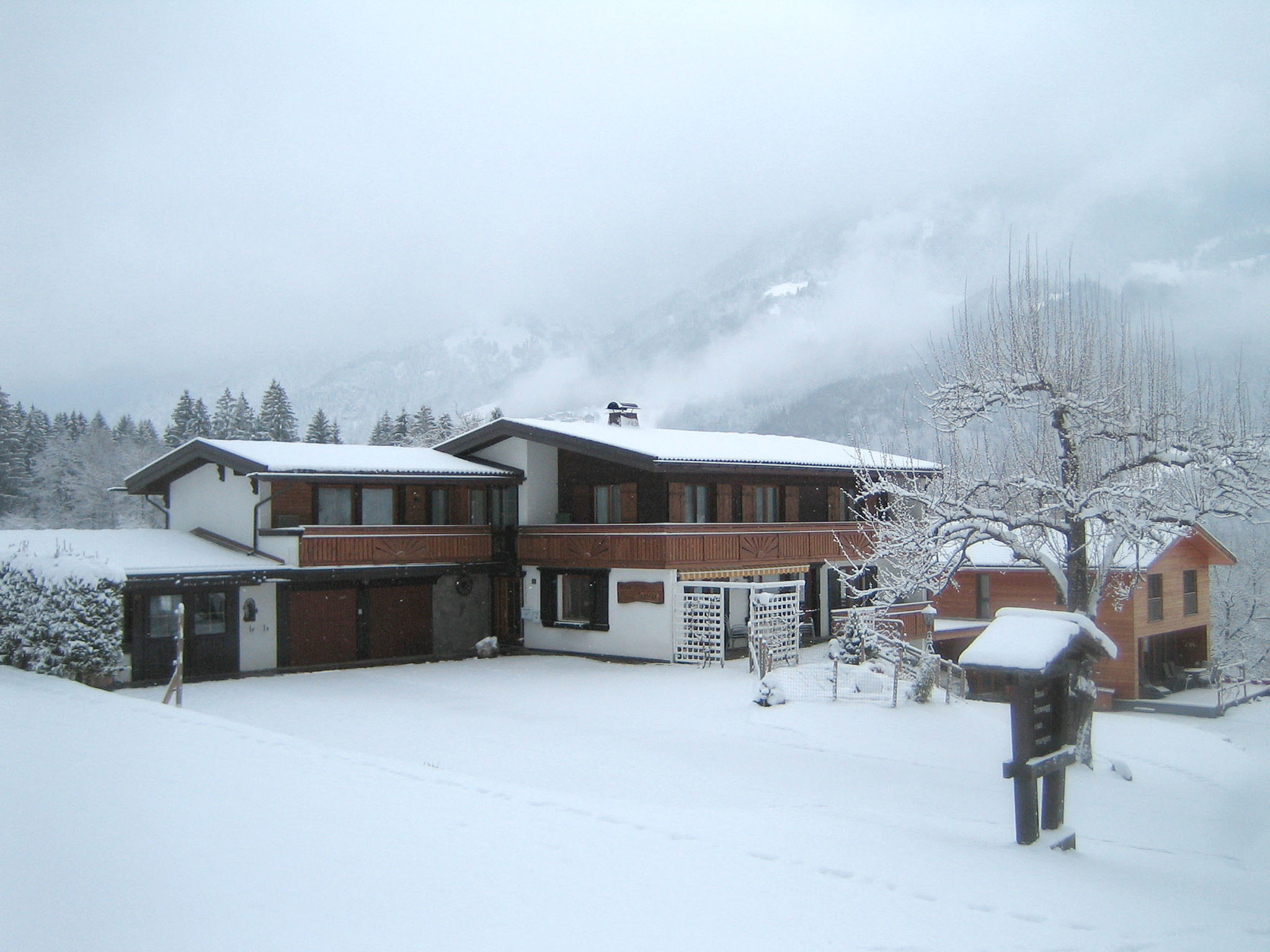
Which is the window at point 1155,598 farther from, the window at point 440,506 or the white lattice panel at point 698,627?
the window at point 440,506

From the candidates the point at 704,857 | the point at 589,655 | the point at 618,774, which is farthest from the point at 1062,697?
the point at 589,655

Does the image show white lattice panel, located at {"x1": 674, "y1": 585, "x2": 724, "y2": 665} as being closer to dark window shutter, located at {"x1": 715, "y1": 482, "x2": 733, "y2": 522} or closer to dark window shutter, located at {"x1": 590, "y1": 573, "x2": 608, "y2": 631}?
dark window shutter, located at {"x1": 590, "y1": 573, "x2": 608, "y2": 631}

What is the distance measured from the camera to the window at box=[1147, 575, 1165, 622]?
31.2m

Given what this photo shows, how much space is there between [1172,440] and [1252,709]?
20.1 metres

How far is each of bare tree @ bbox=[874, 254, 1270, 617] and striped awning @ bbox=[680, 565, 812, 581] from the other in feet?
28.4

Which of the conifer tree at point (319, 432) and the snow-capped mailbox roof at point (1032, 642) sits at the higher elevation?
the conifer tree at point (319, 432)

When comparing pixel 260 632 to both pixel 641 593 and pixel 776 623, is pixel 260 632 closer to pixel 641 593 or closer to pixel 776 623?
pixel 641 593

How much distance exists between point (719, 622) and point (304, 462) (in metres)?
11.4

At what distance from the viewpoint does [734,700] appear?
19.1 m

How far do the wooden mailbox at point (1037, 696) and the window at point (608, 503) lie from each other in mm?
16996

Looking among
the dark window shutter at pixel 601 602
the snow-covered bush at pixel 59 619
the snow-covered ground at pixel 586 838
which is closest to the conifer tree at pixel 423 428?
the dark window shutter at pixel 601 602

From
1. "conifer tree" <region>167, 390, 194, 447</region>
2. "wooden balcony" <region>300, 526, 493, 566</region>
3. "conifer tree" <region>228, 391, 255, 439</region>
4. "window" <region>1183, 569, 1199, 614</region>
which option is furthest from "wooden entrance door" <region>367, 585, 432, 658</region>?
"conifer tree" <region>228, 391, 255, 439</region>

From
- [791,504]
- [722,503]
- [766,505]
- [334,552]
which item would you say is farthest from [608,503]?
[334,552]

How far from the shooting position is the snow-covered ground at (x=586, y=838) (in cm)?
597
